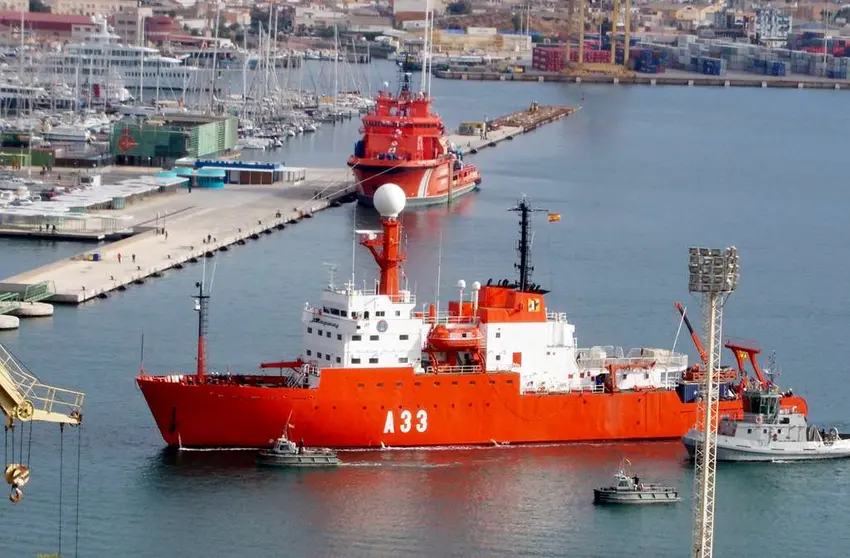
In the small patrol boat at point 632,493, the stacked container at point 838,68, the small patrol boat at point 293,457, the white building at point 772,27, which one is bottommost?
the small patrol boat at point 632,493

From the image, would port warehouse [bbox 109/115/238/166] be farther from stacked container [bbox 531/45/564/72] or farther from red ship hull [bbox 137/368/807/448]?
stacked container [bbox 531/45/564/72]

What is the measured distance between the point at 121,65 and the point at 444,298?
7105 centimetres

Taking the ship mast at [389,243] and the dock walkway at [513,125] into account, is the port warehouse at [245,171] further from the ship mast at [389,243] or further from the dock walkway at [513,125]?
the ship mast at [389,243]

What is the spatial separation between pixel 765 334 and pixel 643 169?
42.2 m

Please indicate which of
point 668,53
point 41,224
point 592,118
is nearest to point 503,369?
point 41,224

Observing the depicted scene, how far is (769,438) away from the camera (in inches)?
1492

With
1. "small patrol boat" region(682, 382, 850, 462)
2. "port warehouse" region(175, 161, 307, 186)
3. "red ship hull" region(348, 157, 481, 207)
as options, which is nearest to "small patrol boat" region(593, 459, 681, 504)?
"small patrol boat" region(682, 382, 850, 462)

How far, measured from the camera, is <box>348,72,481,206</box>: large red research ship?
71812mm

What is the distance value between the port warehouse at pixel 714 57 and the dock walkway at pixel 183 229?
272 ft

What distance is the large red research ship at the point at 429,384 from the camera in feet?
120

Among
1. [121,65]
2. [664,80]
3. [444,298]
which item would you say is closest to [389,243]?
[444,298]

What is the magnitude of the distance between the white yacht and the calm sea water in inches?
1146

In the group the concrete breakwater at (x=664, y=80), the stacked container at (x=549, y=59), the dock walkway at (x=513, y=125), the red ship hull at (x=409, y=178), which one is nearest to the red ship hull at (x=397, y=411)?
the red ship hull at (x=409, y=178)

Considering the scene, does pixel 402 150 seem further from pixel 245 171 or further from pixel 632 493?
pixel 632 493
